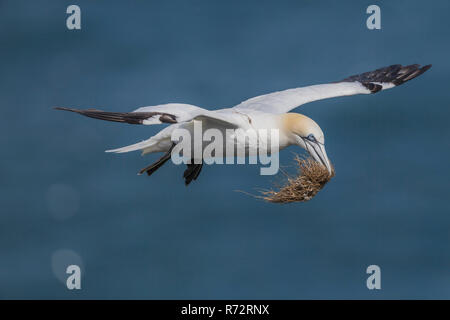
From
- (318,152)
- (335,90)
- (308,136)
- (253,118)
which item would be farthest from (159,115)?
(335,90)

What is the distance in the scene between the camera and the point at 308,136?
473 inches

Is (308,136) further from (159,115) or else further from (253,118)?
(159,115)

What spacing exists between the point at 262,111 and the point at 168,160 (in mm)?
1546

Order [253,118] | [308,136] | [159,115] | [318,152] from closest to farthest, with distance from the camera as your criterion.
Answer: [159,115] → [318,152] → [308,136] → [253,118]

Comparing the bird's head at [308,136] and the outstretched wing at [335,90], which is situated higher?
the outstretched wing at [335,90]

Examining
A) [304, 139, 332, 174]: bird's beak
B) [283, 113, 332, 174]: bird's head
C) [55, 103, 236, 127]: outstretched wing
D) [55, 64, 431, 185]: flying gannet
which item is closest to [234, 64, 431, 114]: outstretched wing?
[55, 64, 431, 185]: flying gannet

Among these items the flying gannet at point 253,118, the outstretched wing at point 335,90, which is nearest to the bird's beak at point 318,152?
the flying gannet at point 253,118

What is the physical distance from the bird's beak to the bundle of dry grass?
0.06m

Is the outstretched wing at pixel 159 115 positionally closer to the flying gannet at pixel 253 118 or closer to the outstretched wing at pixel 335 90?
the flying gannet at pixel 253 118

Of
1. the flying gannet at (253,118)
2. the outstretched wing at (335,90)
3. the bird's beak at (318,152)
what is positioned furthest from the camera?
the outstretched wing at (335,90)

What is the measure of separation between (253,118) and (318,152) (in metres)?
1.06

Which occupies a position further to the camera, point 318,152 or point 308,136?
point 308,136

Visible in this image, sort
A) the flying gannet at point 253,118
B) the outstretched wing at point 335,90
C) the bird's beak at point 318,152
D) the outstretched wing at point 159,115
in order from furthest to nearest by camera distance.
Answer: the outstretched wing at point 335,90 → the bird's beak at point 318,152 → the flying gannet at point 253,118 → the outstretched wing at point 159,115

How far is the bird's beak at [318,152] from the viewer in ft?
38.9
